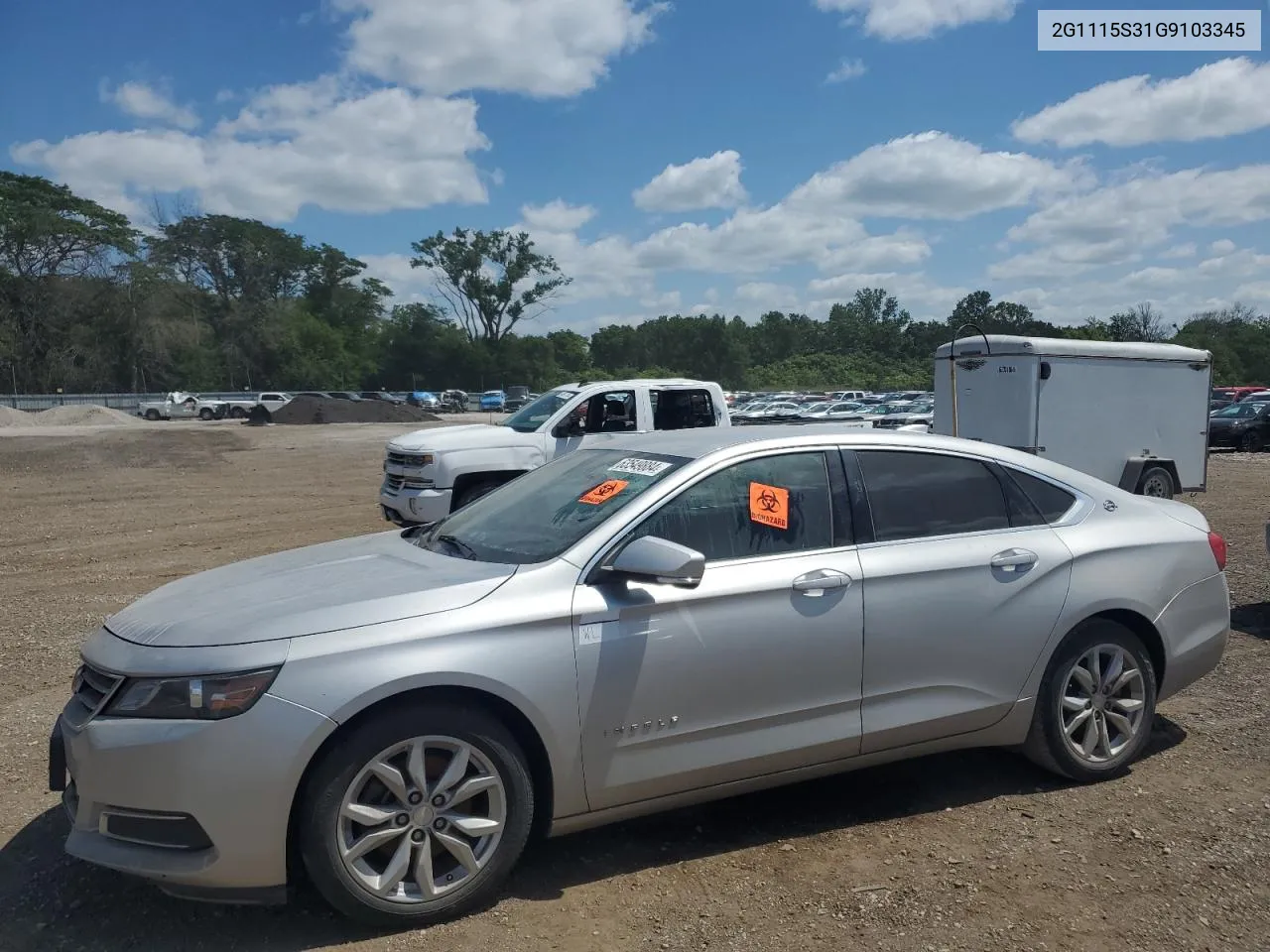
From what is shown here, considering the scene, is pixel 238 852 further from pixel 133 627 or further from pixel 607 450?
pixel 607 450

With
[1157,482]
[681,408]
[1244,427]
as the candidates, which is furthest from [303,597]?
[1244,427]

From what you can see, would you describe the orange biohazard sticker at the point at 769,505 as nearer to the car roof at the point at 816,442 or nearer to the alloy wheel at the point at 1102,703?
the car roof at the point at 816,442

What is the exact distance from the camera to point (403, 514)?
10.5 metres

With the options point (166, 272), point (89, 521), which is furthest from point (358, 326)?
point (89, 521)

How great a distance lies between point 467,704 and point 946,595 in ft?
6.50

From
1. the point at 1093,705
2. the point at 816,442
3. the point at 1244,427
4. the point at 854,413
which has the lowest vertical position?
the point at 1244,427

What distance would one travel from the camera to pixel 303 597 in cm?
341

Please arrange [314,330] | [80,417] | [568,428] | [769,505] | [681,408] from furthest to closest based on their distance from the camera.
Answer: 1. [314,330]
2. [80,417]
3. [681,408]
4. [568,428]
5. [769,505]

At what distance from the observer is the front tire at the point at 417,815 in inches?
120

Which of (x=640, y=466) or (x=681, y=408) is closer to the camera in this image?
(x=640, y=466)

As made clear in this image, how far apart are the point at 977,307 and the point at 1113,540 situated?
90.7m

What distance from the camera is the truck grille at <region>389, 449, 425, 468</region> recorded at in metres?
10.4

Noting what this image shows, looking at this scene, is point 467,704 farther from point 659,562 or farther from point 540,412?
point 540,412

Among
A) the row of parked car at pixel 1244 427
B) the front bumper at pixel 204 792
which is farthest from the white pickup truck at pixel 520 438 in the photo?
the row of parked car at pixel 1244 427
